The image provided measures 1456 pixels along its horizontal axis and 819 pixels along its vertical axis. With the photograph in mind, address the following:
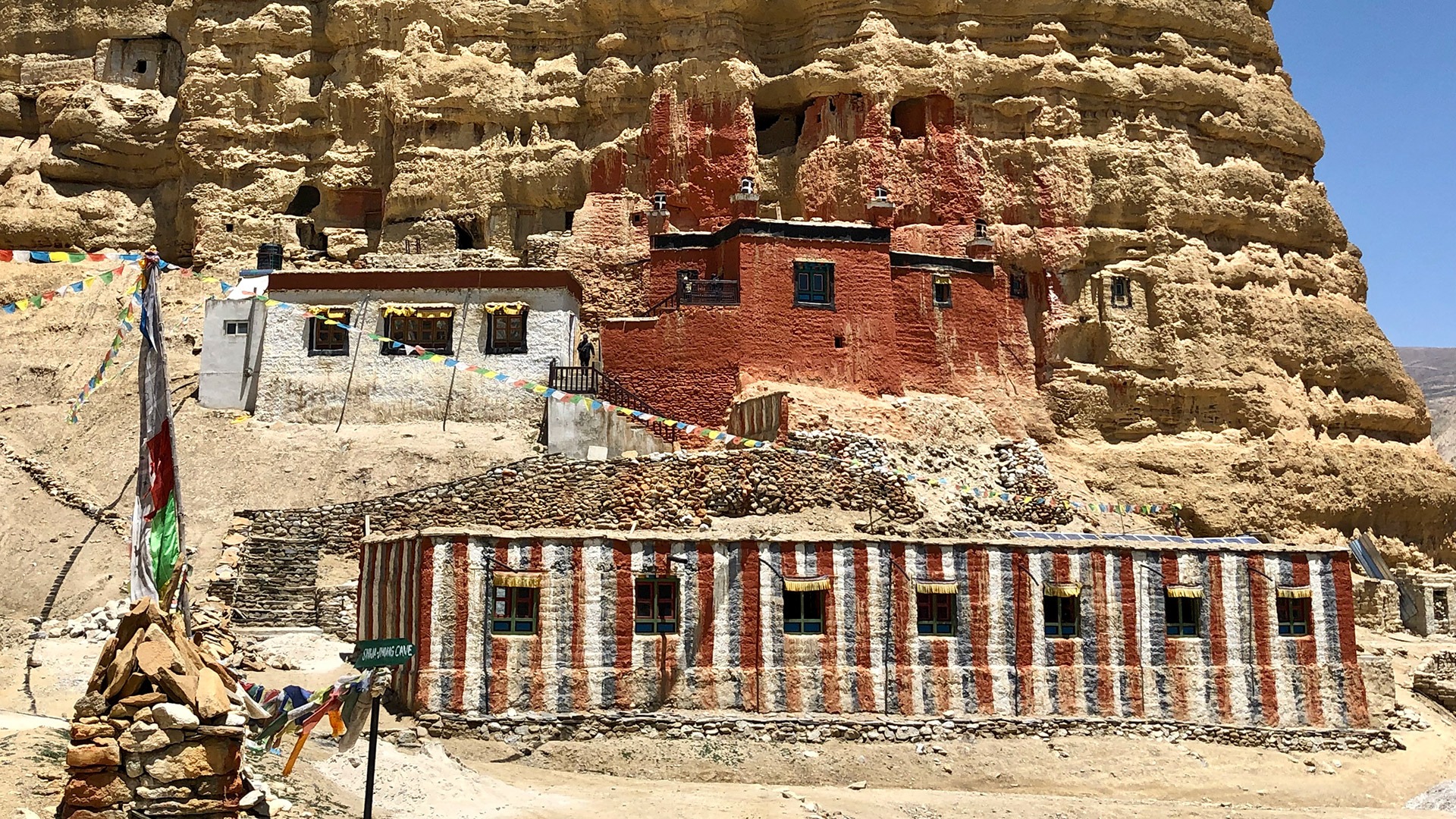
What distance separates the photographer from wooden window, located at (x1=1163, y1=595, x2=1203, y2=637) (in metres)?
26.6

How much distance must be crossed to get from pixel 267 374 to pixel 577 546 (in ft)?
48.6

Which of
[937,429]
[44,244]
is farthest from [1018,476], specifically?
[44,244]

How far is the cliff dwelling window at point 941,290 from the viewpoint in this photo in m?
39.8

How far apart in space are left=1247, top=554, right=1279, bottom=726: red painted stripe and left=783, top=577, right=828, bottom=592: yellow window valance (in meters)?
8.45

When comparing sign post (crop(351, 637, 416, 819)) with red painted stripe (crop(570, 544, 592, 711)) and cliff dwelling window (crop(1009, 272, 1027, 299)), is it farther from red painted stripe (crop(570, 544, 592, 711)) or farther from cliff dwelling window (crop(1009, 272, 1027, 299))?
cliff dwelling window (crop(1009, 272, 1027, 299))

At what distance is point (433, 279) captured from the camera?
118 feet

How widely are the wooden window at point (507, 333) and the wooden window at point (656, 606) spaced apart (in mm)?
12490

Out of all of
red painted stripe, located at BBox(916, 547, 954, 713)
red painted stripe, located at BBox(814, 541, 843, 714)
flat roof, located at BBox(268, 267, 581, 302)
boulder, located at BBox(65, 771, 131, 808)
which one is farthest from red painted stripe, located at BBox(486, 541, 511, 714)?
flat roof, located at BBox(268, 267, 581, 302)

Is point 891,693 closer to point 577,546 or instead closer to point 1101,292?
point 577,546

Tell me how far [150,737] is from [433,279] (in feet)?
76.9

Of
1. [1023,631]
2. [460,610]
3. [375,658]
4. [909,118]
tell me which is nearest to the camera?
[375,658]

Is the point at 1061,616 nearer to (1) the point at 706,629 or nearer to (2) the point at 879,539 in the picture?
(2) the point at 879,539

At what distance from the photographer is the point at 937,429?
36.4 metres

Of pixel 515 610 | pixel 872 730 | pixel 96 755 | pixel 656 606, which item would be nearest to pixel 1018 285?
pixel 872 730
